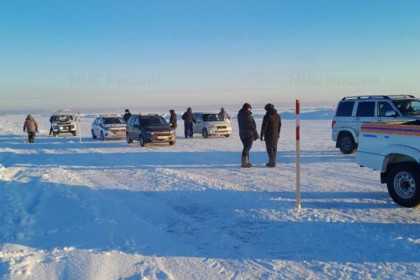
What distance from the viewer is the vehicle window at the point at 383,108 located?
13.3 m

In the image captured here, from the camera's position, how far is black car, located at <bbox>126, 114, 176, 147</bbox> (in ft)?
65.8

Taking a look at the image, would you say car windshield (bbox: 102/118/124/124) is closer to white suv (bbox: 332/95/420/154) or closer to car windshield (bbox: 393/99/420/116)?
white suv (bbox: 332/95/420/154)

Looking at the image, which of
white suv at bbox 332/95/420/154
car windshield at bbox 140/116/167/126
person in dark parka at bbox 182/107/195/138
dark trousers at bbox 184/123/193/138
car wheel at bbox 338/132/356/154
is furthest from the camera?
dark trousers at bbox 184/123/193/138

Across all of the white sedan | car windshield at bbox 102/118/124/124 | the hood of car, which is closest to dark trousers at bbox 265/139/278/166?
the hood of car

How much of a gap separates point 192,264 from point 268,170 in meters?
7.08

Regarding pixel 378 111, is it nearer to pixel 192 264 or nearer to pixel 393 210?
pixel 393 210

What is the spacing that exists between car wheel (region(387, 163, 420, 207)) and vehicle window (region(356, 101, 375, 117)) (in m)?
7.00

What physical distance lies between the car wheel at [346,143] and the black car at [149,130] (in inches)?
344

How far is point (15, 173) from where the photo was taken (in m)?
12.4

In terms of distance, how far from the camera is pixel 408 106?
1291 centimetres

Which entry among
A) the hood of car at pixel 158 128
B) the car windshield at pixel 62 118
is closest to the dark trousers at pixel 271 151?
the hood of car at pixel 158 128

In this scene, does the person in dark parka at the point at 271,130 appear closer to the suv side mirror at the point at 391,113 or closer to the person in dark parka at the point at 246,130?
the person in dark parka at the point at 246,130

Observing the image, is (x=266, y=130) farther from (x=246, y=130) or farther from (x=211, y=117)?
(x=211, y=117)

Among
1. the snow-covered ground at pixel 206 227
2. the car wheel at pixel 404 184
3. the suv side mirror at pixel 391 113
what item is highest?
the suv side mirror at pixel 391 113
